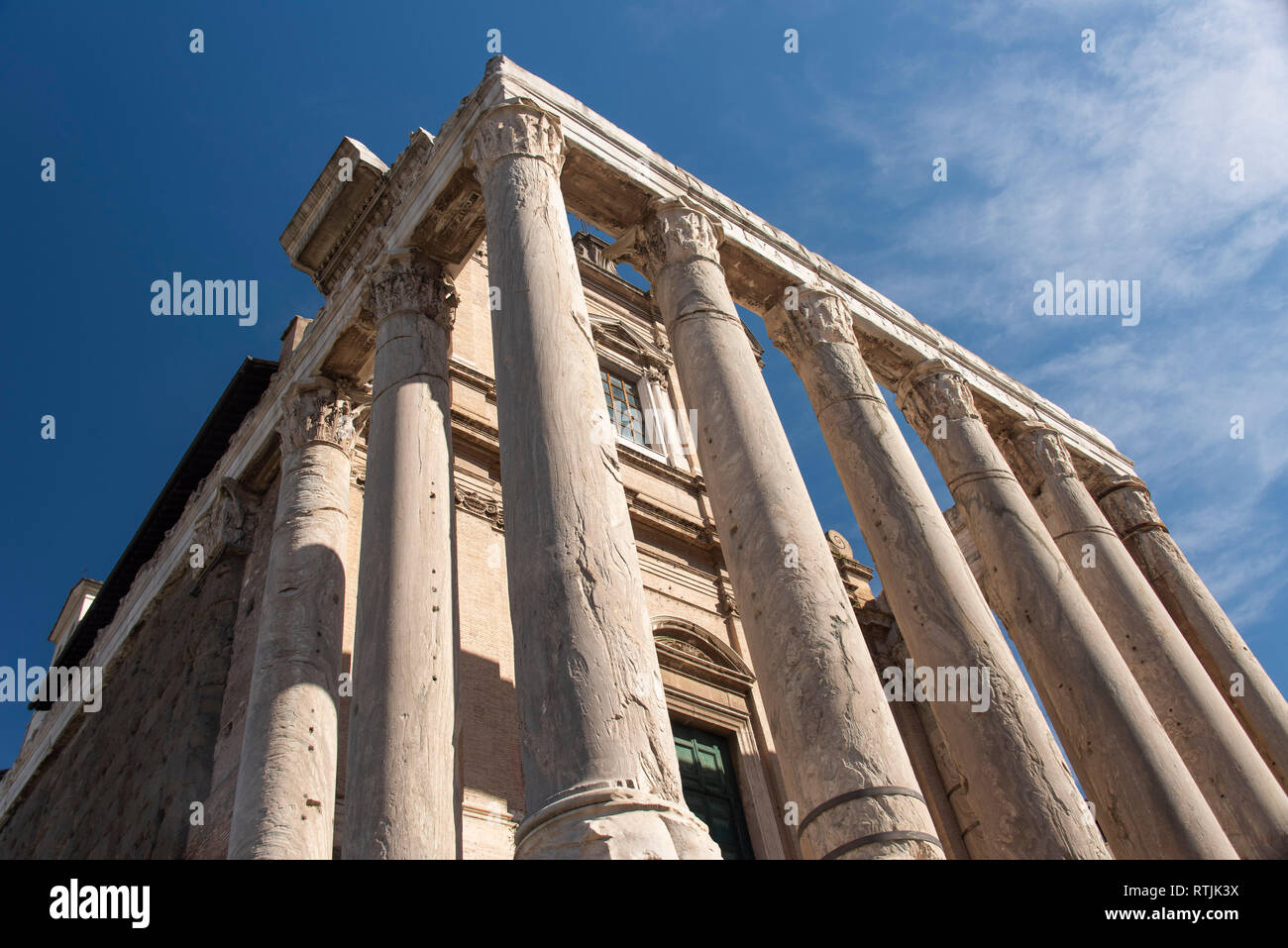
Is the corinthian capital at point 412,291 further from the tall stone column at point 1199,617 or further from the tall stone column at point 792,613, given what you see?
the tall stone column at point 1199,617

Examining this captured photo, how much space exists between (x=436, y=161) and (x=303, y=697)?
605 centimetres

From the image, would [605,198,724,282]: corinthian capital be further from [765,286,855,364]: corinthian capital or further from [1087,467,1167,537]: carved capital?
[1087,467,1167,537]: carved capital

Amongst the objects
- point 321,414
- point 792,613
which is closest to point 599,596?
point 792,613

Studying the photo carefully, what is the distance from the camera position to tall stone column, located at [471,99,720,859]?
5383 millimetres

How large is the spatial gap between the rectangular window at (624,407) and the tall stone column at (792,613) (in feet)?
20.8

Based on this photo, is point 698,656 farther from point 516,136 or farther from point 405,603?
point 516,136

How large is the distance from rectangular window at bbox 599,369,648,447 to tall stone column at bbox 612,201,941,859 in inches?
249

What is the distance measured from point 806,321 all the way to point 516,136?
169 inches

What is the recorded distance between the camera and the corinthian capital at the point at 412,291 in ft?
35.8

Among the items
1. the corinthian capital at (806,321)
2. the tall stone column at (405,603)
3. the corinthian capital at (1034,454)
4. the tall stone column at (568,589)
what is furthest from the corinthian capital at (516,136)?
the corinthian capital at (1034,454)

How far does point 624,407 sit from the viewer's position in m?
17.5

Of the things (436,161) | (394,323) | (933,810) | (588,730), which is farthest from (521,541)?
(933,810)

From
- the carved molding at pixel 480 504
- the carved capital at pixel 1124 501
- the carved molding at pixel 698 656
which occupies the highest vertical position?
the carved capital at pixel 1124 501
